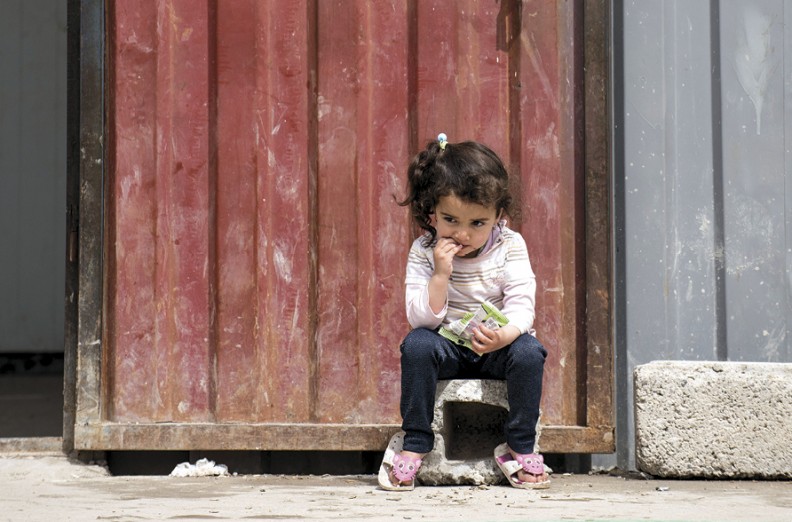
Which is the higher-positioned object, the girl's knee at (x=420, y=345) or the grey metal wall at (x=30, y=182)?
the grey metal wall at (x=30, y=182)

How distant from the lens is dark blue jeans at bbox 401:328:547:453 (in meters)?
3.46

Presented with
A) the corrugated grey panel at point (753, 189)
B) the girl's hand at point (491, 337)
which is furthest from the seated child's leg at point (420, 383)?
the corrugated grey panel at point (753, 189)

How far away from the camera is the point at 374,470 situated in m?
4.11

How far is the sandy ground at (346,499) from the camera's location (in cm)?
307

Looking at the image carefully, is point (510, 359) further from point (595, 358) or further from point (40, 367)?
point (40, 367)

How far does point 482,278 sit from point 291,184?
85 cm

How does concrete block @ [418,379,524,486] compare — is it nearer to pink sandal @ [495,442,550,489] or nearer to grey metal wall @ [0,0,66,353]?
pink sandal @ [495,442,550,489]

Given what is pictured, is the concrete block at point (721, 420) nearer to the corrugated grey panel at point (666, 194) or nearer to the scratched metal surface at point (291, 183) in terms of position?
the corrugated grey panel at point (666, 194)

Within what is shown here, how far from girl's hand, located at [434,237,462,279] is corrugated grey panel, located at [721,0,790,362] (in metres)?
1.13

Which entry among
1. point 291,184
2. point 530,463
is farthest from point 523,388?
point 291,184

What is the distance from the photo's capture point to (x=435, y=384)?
11.5ft

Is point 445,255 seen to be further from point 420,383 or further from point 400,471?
point 400,471

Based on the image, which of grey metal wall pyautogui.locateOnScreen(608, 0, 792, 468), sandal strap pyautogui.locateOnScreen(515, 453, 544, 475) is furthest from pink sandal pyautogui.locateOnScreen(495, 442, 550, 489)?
grey metal wall pyautogui.locateOnScreen(608, 0, 792, 468)

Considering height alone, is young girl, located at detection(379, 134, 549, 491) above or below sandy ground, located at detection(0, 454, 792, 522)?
above
